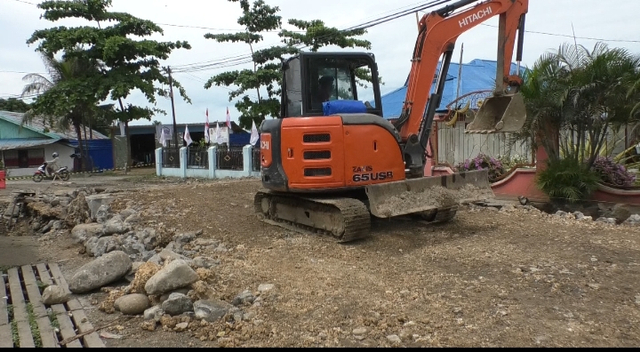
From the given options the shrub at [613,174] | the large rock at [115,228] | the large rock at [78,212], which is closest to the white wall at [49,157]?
the large rock at [78,212]

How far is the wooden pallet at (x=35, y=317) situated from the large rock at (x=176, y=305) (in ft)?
1.91

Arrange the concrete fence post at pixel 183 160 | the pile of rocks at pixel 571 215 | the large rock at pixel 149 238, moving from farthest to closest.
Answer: the concrete fence post at pixel 183 160 < the pile of rocks at pixel 571 215 < the large rock at pixel 149 238

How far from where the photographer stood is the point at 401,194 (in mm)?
6805

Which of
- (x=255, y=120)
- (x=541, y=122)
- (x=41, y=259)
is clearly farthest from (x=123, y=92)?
(x=541, y=122)

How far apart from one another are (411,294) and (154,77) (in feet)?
75.4

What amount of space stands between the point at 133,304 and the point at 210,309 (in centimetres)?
86

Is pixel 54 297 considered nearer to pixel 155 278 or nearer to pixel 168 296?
pixel 155 278

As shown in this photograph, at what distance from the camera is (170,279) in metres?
4.89

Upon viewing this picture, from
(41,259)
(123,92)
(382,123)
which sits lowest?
(41,259)

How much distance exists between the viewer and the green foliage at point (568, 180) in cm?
1042

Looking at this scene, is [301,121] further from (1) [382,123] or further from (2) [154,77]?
(2) [154,77]

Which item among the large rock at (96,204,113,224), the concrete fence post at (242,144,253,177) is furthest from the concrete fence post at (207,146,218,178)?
the large rock at (96,204,113,224)

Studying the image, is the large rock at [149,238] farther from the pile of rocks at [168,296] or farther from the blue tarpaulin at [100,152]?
the blue tarpaulin at [100,152]

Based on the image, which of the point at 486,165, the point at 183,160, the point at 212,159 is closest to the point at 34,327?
the point at 486,165
